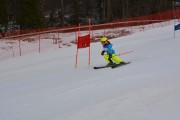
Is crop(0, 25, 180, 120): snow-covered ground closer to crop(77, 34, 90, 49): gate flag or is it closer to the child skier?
the child skier

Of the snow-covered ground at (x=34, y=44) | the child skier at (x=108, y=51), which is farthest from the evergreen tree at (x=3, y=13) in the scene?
the child skier at (x=108, y=51)

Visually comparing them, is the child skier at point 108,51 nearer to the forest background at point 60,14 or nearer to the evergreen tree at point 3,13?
the forest background at point 60,14

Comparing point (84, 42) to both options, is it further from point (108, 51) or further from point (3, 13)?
point (3, 13)

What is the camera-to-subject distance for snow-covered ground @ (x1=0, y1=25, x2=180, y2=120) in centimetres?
920

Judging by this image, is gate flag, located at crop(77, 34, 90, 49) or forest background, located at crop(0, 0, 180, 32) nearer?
gate flag, located at crop(77, 34, 90, 49)

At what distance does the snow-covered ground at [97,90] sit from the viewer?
9195 mm

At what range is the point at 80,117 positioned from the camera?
360 inches

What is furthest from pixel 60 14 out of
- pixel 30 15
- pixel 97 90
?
pixel 97 90

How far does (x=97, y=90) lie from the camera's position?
12.1 meters

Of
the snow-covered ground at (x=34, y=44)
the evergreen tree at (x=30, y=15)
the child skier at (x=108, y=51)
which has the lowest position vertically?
the snow-covered ground at (x=34, y=44)

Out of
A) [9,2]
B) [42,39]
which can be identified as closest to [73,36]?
[42,39]

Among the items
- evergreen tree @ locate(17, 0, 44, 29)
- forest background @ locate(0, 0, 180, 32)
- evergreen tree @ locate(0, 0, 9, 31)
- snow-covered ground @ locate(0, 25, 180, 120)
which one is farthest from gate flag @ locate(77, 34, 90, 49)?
evergreen tree @ locate(17, 0, 44, 29)

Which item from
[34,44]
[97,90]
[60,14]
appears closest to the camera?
[97,90]

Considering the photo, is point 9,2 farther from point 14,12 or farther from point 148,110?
point 148,110
